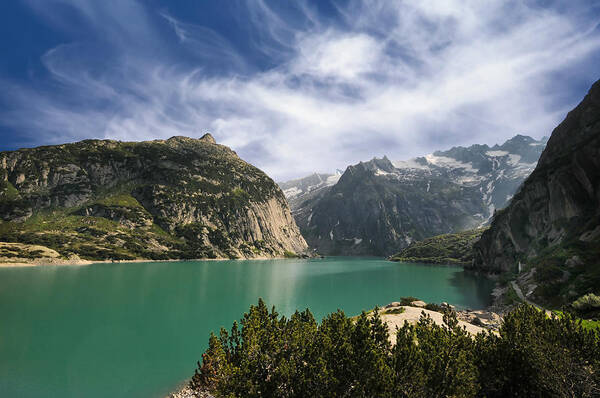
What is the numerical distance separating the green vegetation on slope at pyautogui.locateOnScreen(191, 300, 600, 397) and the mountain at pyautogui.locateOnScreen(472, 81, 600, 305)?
1491 inches

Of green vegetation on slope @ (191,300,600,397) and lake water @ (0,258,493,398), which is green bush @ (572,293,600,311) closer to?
green vegetation on slope @ (191,300,600,397)

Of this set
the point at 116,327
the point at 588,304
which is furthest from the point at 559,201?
the point at 116,327

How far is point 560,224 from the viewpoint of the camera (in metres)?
82.9

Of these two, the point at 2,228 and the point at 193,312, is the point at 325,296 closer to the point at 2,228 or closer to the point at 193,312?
the point at 193,312

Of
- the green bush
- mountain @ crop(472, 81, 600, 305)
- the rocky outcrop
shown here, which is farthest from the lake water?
the rocky outcrop

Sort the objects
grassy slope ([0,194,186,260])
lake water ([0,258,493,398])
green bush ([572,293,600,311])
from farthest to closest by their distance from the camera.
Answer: grassy slope ([0,194,186,260]) → green bush ([572,293,600,311]) → lake water ([0,258,493,398])

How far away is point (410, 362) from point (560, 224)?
9941 cm

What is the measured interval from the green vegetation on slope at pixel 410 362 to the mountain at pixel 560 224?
3787cm

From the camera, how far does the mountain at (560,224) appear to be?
5103 cm

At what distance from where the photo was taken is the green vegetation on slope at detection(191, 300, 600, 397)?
41.8ft

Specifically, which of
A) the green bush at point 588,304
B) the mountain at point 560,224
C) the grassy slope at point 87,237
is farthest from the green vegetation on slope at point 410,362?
the grassy slope at point 87,237

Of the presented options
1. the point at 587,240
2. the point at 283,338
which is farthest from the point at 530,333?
the point at 587,240

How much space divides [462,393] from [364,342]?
14.9 ft

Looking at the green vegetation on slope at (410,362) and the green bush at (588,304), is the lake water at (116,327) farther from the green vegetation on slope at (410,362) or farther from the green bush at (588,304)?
the green bush at (588,304)
